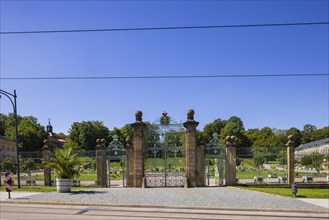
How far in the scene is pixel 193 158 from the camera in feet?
66.3

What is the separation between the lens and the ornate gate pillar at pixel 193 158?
20.1 meters

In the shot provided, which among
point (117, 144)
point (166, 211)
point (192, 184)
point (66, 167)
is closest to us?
point (166, 211)

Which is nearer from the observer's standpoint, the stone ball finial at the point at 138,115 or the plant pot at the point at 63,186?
the plant pot at the point at 63,186

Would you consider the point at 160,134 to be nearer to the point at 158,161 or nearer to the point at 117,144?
the point at 158,161

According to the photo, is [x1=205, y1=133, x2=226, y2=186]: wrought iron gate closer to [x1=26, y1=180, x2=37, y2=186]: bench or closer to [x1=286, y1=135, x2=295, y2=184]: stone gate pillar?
[x1=286, y1=135, x2=295, y2=184]: stone gate pillar

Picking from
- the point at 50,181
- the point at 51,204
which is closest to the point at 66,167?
the point at 51,204

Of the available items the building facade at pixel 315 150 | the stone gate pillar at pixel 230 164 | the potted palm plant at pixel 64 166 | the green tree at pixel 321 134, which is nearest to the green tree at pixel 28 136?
the potted palm plant at pixel 64 166

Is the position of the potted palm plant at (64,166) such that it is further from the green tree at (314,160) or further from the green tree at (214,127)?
the green tree at (214,127)

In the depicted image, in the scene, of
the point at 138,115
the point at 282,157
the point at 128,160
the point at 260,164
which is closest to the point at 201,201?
the point at 128,160

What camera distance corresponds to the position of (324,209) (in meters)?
11.7

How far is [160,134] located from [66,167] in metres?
6.97

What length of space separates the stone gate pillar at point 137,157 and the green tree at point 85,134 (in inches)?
2681

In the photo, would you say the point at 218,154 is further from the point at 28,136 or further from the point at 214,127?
the point at 214,127

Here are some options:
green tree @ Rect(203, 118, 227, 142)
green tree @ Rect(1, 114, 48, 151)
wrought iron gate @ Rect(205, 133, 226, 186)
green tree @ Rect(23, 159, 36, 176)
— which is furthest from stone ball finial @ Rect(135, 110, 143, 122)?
green tree @ Rect(203, 118, 227, 142)
